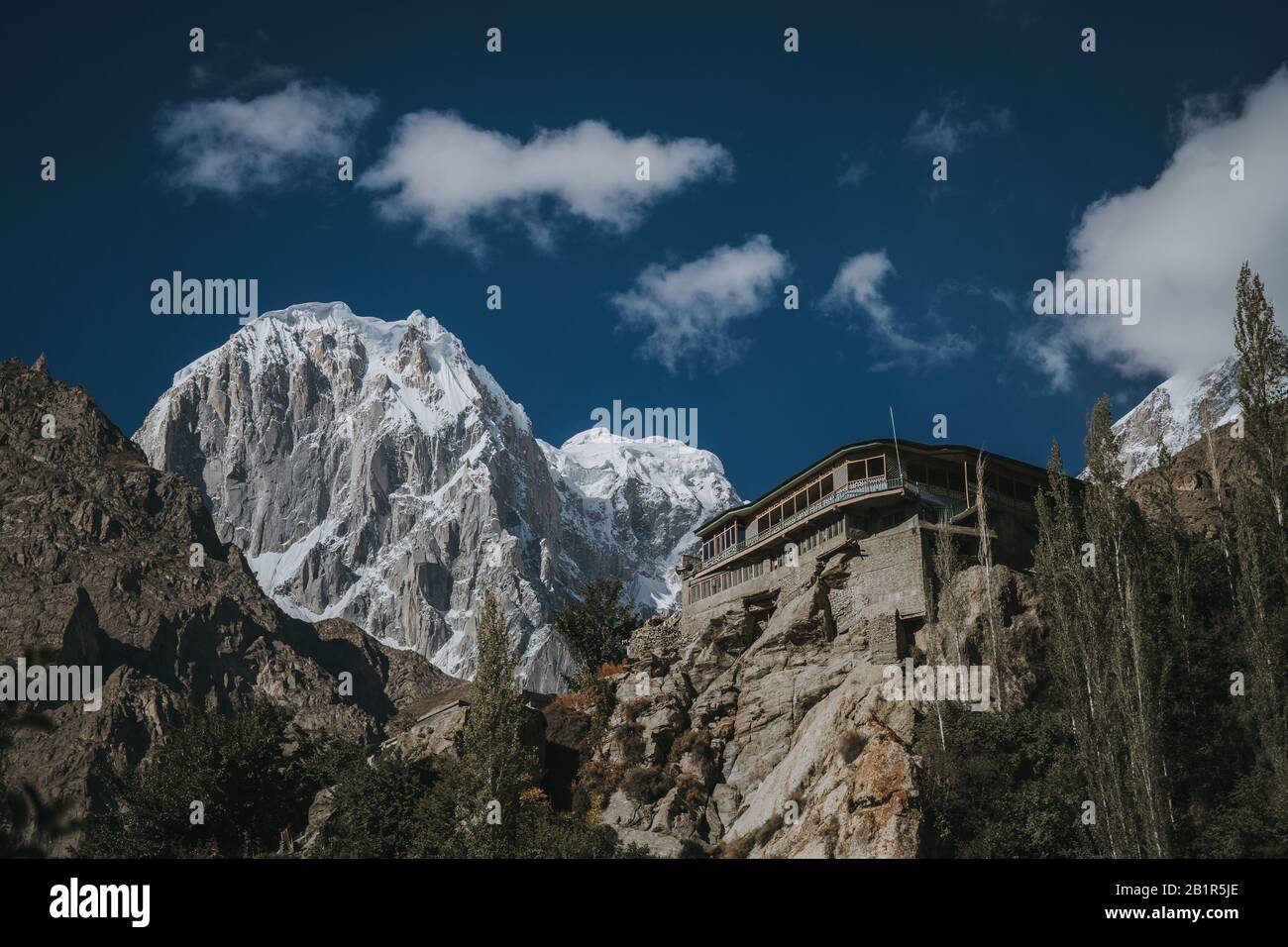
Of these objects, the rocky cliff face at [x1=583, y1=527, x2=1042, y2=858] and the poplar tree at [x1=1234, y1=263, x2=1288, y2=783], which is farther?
the rocky cliff face at [x1=583, y1=527, x2=1042, y2=858]

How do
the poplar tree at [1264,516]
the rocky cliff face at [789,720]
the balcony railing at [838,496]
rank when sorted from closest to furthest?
1. the poplar tree at [1264,516]
2. the rocky cliff face at [789,720]
3. the balcony railing at [838,496]

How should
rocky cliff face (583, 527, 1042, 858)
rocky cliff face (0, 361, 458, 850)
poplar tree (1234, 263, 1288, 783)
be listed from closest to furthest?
poplar tree (1234, 263, 1288, 783)
rocky cliff face (583, 527, 1042, 858)
rocky cliff face (0, 361, 458, 850)

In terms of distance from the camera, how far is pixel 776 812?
4503 centimetres

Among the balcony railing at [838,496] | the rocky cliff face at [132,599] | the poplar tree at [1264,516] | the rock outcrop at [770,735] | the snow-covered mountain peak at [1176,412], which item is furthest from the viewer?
the snow-covered mountain peak at [1176,412]

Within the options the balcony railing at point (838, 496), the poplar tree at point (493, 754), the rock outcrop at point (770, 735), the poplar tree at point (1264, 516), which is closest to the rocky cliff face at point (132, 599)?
the balcony railing at point (838, 496)

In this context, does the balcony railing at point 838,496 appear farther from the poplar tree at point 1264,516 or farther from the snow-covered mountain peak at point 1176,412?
the snow-covered mountain peak at point 1176,412

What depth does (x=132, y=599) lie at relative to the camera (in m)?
137

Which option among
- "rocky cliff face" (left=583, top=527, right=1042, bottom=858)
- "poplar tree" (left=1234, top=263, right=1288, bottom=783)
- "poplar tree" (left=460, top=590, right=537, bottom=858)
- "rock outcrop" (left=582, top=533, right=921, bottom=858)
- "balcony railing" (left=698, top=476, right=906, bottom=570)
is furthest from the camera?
"balcony railing" (left=698, top=476, right=906, bottom=570)

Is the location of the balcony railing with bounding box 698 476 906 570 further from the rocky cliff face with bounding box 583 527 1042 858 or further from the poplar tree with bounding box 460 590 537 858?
the poplar tree with bounding box 460 590 537 858

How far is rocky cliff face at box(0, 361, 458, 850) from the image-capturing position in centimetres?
12000

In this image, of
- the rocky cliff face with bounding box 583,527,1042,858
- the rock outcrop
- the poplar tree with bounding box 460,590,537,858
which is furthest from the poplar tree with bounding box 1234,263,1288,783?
the poplar tree with bounding box 460,590,537,858

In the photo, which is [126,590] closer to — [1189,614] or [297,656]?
[297,656]

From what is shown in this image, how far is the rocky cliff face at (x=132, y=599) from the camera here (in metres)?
120
